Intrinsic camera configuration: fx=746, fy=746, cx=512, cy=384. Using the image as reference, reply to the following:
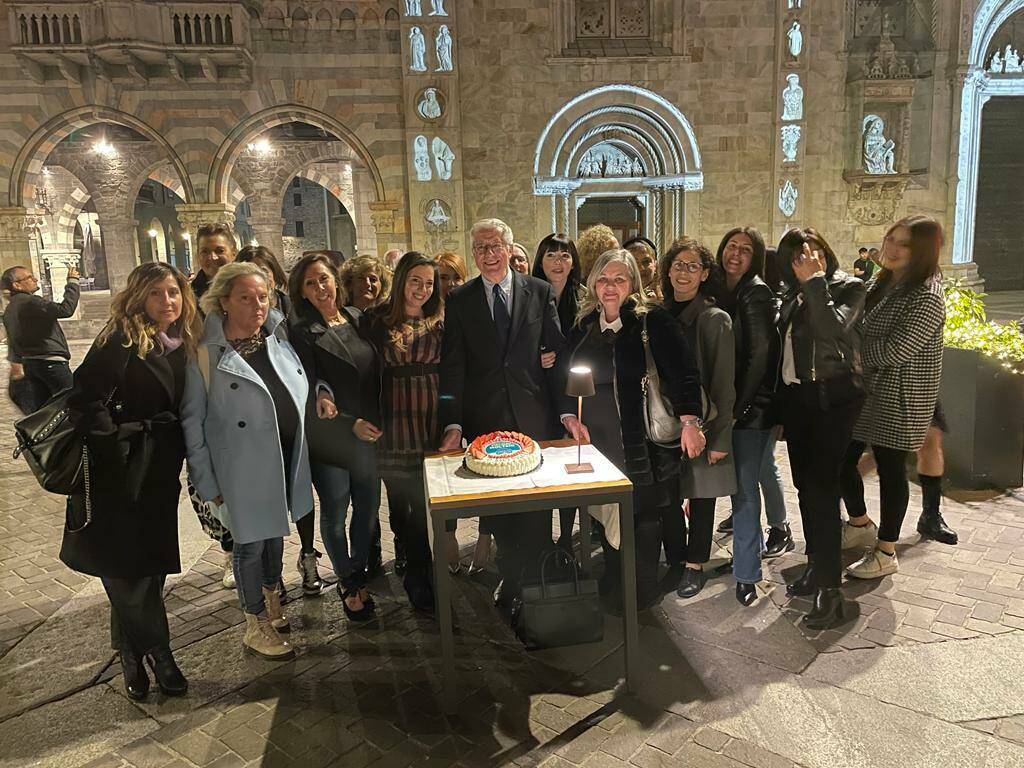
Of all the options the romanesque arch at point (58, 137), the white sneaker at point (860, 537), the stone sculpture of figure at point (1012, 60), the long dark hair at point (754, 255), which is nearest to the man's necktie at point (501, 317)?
the long dark hair at point (754, 255)

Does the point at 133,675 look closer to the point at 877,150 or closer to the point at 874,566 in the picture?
the point at 874,566

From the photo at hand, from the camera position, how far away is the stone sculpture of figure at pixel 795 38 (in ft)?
43.5

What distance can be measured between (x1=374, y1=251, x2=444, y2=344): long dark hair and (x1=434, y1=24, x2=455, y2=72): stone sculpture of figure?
1003cm

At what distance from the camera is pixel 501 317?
4000mm

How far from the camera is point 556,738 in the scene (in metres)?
3.05

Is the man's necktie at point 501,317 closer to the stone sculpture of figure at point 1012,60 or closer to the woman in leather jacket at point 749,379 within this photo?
the woman in leather jacket at point 749,379

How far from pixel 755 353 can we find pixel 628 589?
1.50m

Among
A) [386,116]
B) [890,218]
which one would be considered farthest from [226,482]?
[890,218]

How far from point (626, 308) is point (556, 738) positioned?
2042mm

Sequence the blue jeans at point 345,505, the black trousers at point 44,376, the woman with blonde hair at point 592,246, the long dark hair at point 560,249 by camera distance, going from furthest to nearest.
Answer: the black trousers at point 44,376 < the woman with blonde hair at point 592,246 < the long dark hair at point 560,249 < the blue jeans at point 345,505

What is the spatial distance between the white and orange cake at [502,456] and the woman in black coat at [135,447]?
1.35 meters

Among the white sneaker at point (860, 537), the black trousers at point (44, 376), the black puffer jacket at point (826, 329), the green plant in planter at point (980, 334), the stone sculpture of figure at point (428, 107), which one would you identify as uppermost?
the stone sculpture of figure at point (428, 107)

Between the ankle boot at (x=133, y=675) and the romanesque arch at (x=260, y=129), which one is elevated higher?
the romanesque arch at (x=260, y=129)

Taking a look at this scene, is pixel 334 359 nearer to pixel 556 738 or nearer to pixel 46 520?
pixel 556 738
